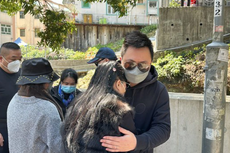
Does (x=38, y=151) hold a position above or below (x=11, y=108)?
below

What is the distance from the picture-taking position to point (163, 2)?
19.0m

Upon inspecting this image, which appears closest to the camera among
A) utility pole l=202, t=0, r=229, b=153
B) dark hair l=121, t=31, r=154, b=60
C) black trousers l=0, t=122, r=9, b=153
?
dark hair l=121, t=31, r=154, b=60

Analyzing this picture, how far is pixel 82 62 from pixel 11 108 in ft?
47.9

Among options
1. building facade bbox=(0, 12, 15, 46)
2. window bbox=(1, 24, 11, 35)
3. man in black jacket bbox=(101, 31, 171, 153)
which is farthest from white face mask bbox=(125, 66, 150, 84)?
window bbox=(1, 24, 11, 35)

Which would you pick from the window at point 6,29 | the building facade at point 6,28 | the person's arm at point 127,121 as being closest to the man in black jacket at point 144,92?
the person's arm at point 127,121

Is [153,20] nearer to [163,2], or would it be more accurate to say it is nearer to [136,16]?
[136,16]

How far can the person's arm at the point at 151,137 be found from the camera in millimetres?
1358

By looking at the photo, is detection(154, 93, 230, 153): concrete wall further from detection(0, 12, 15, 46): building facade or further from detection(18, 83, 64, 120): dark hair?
detection(0, 12, 15, 46): building facade

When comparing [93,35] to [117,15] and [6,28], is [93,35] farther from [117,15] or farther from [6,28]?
[6,28]

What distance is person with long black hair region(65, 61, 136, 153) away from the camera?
53.4 inches

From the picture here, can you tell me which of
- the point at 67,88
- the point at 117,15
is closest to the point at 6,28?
the point at 117,15

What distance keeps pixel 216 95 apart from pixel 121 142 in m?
2.21

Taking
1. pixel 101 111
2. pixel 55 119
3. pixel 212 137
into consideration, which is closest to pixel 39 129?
pixel 55 119

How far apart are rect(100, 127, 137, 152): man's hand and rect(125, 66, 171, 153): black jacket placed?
0.60ft
